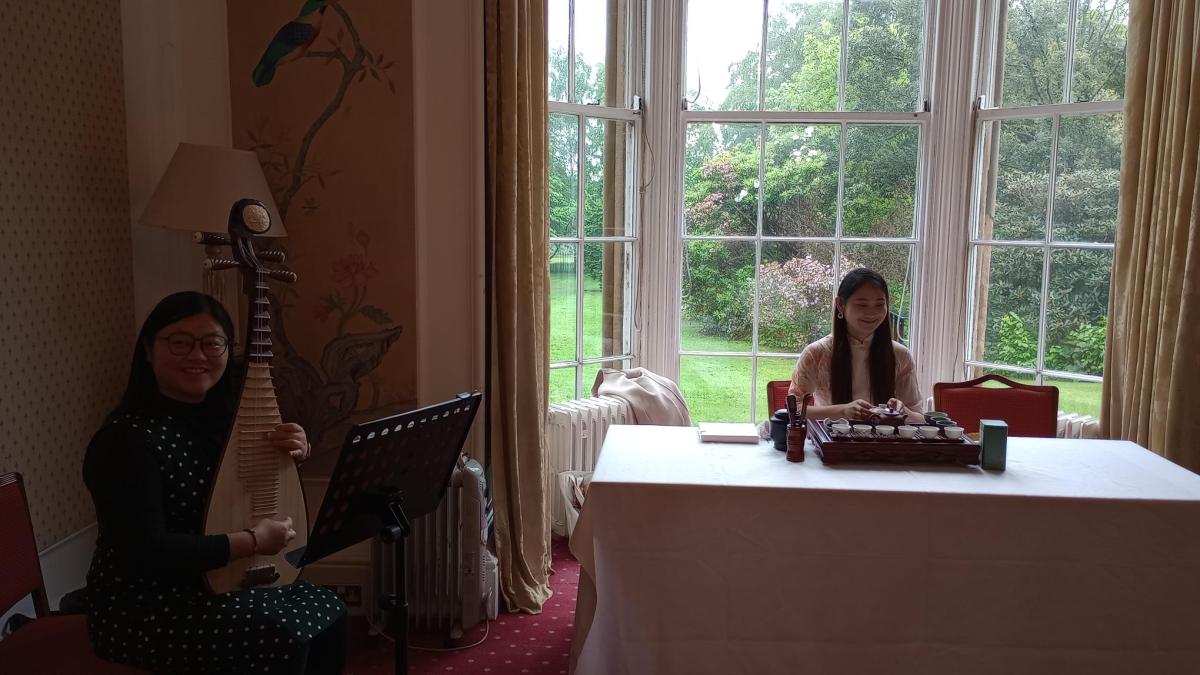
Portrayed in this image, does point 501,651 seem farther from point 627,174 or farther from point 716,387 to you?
point 627,174

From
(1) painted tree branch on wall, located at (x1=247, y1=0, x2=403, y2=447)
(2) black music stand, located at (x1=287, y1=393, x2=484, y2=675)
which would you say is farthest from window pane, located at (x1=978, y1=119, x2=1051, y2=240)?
(2) black music stand, located at (x1=287, y1=393, x2=484, y2=675)

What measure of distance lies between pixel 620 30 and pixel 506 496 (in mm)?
2051

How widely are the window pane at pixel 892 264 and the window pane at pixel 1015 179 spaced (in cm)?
33

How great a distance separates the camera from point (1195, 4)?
2.81m

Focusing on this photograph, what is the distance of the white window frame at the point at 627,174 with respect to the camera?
349cm

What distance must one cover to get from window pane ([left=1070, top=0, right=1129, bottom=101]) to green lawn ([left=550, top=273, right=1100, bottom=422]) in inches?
47.8

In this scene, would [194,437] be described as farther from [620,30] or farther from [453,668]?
[620,30]

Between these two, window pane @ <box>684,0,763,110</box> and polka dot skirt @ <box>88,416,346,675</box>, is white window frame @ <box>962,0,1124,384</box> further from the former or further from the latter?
polka dot skirt @ <box>88,416,346,675</box>

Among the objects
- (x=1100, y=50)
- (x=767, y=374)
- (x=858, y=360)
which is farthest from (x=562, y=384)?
(x=1100, y=50)

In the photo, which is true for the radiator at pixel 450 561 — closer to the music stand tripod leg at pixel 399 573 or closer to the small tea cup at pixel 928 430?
the music stand tripod leg at pixel 399 573

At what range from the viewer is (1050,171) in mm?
3438

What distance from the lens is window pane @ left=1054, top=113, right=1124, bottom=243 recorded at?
329cm

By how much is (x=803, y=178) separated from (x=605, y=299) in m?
1.04

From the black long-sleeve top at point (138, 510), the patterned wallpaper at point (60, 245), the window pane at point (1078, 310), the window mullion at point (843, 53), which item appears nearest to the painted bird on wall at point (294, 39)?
the patterned wallpaper at point (60, 245)
